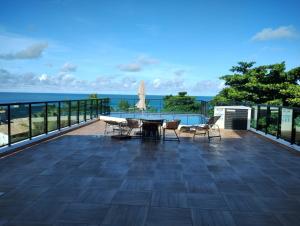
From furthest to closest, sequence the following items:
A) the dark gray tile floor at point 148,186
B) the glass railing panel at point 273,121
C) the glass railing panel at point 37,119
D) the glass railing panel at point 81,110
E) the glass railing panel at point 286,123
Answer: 1. the glass railing panel at point 81,110
2. the glass railing panel at point 273,121
3. the glass railing panel at point 286,123
4. the glass railing panel at point 37,119
5. the dark gray tile floor at point 148,186

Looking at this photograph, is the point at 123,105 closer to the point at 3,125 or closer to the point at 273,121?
the point at 273,121

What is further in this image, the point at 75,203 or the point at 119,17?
the point at 119,17

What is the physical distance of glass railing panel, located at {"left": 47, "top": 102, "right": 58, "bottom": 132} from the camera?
300 inches

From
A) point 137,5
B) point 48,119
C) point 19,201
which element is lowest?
point 19,201

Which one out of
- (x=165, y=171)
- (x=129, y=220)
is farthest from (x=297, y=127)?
(x=129, y=220)

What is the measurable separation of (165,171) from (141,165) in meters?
0.54

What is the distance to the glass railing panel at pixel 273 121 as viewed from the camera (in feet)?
25.5

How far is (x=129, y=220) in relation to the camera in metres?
2.68

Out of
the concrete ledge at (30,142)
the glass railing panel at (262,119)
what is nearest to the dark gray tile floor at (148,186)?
the concrete ledge at (30,142)

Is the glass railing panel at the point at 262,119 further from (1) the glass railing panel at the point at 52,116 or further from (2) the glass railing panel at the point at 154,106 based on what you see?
(1) the glass railing panel at the point at 52,116

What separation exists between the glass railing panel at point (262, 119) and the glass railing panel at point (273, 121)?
43 cm

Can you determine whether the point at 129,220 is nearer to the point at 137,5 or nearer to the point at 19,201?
the point at 19,201

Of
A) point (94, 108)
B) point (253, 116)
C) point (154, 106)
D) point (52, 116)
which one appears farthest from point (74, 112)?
point (253, 116)

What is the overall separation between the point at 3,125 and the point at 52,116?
92.8 inches
